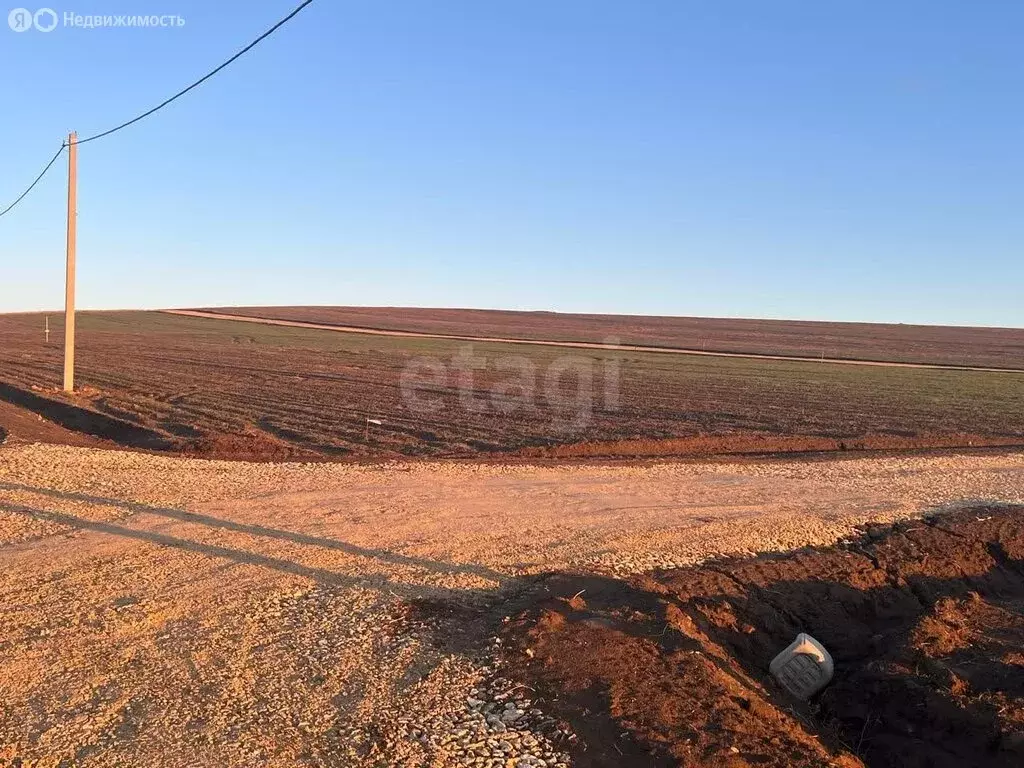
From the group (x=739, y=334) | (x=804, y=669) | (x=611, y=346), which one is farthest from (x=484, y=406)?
(x=739, y=334)

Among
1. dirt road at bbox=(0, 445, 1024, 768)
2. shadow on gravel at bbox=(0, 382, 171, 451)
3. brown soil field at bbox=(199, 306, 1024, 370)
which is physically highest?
brown soil field at bbox=(199, 306, 1024, 370)

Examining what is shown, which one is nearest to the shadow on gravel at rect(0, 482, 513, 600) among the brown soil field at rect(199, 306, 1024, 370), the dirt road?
the dirt road

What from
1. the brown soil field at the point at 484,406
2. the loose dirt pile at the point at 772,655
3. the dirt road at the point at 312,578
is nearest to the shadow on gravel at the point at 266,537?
the dirt road at the point at 312,578

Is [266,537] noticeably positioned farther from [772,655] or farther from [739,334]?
[739,334]

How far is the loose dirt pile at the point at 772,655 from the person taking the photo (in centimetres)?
521

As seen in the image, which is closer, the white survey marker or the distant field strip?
the white survey marker

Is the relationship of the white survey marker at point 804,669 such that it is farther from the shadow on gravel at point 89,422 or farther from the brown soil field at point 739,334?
the brown soil field at point 739,334

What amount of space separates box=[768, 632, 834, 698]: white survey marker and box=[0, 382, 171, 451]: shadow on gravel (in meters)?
13.9

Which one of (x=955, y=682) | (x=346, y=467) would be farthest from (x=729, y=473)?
(x=955, y=682)

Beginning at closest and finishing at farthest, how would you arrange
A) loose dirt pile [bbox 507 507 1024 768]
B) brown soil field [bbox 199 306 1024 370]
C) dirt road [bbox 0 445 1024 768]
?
dirt road [bbox 0 445 1024 768], loose dirt pile [bbox 507 507 1024 768], brown soil field [bbox 199 306 1024 370]

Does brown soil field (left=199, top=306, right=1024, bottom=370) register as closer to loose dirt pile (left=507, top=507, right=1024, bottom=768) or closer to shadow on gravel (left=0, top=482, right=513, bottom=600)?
loose dirt pile (left=507, top=507, right=1024, bottom=768)

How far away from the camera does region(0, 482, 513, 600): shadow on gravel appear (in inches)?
305

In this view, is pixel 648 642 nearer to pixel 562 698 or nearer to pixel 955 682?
pixel 562 698

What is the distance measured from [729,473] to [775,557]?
548 centimetres
